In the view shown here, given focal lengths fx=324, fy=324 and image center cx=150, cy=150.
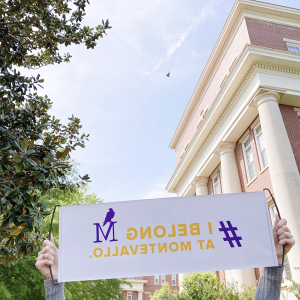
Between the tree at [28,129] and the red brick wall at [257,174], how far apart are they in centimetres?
1067

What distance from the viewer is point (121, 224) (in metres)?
3.07

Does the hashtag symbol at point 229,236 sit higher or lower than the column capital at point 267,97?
lower

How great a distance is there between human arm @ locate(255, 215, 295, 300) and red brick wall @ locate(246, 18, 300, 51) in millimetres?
15662

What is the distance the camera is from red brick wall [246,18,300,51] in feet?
56.0

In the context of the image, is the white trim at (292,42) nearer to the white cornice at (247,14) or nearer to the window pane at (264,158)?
the white cornice at (247,14)

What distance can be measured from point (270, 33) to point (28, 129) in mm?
16489

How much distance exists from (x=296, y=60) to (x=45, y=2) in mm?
12699

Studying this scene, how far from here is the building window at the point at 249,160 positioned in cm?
1675

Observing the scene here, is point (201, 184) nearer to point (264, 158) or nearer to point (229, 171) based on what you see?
point (229, 171)

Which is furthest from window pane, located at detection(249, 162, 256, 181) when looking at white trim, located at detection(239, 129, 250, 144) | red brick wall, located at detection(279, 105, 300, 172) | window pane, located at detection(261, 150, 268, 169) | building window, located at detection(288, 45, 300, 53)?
building window, located at detection(288, 45, 300, 53)

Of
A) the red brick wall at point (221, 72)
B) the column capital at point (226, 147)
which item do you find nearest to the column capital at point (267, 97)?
the red brick wall at point (221, 72)

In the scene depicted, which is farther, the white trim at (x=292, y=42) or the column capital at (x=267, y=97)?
the white trim at (x=292, y=42)

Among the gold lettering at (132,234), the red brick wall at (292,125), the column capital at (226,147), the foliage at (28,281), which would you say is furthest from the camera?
the column capital at (226,147)

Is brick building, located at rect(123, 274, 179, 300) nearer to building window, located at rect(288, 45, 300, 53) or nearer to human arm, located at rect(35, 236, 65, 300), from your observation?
building window, located at rect(288, 45, 300, 53)
